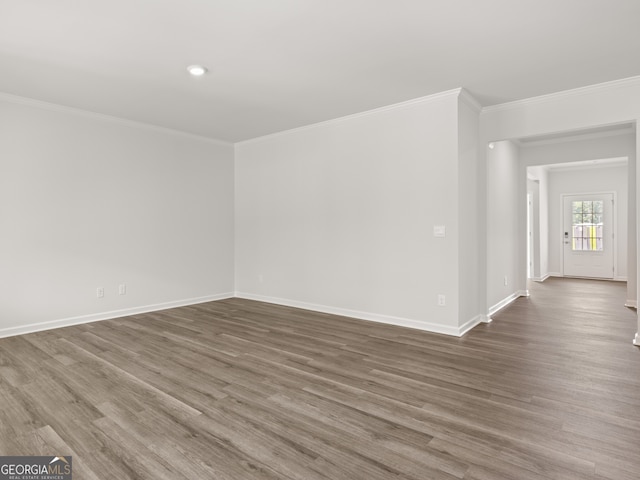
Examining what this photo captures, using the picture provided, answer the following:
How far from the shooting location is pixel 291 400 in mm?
2477

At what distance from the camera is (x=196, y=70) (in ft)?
11.1

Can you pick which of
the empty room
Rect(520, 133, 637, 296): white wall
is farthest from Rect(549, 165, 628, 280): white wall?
Rect(520, 133, 637, 296): white wall

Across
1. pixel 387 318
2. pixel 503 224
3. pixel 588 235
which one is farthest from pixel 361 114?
pixel 588 235

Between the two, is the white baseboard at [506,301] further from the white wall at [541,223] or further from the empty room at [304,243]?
the white wall at [541,223]

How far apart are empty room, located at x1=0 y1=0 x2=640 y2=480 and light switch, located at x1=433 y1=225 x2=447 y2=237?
72 mm

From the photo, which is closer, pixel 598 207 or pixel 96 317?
pixel 96 317

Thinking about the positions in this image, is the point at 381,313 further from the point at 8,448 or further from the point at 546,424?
the point at 8,448

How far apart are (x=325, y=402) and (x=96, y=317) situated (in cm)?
368

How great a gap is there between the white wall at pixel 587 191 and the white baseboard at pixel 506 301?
12.0 ft

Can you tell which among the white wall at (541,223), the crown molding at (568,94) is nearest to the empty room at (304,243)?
the crown molding at (568,94)

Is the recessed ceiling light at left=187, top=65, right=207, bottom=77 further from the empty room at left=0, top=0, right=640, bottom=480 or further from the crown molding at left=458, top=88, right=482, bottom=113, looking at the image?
the crown molding at left=458, top=88, right=482, bottom=113

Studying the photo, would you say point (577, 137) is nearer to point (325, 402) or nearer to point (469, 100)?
point (469, 100)

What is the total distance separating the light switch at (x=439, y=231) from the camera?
409 centimetres

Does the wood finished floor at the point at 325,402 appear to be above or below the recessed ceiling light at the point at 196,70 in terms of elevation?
below
